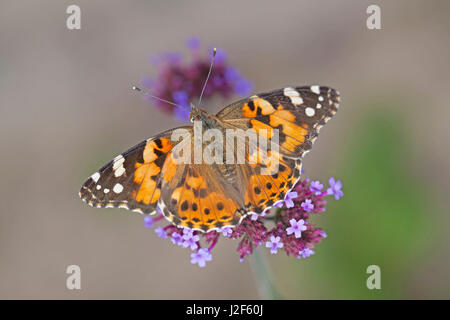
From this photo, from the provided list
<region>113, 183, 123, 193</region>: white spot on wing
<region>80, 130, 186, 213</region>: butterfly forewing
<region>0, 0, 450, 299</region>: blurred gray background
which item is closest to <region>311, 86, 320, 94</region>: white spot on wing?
<region>80, 130, 186, 213</region>: butterfly forewing

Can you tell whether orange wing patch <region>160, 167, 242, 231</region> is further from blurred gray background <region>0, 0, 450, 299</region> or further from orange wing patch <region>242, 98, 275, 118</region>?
blurred gray background <region>0, 0, 450, 299</region>

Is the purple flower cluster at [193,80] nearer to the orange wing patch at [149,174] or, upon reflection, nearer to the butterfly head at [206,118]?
the butterfly head at [206,118]

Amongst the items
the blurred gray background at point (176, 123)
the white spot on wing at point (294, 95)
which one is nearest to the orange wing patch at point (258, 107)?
the white spot on wing at point (294, 95)

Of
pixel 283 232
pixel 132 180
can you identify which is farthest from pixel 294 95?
pixel 132 180

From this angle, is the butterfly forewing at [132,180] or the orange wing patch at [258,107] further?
the orange wing patch at [258,107]

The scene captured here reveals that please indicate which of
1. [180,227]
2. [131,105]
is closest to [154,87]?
[131,105]
